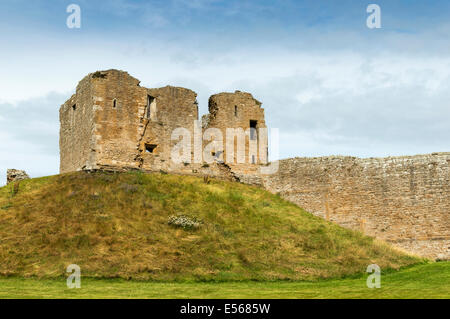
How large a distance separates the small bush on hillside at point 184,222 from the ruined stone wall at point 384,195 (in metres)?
7.87

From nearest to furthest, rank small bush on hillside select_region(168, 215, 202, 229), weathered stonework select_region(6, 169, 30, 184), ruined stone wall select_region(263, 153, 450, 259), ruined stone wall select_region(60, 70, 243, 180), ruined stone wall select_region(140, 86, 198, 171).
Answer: small bush on hillside select_region(168, 215, 202, 229)
ruined stone wall select_region(263, 153, 450, 259)
ruined stone wall select_region(60, 70, 243, 180)
weathered stonework select_region(6, 169, 30, 184)
ruined stone wall select_region(140, 86, 198, 171)

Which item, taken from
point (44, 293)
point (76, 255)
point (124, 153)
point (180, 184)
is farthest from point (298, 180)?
point (44, 293)

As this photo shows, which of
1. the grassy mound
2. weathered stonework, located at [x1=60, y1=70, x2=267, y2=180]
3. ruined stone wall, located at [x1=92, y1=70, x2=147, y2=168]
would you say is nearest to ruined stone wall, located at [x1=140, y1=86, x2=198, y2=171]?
weathered stonework, located at [x1=60, y1=70, x2=267, y2=180]

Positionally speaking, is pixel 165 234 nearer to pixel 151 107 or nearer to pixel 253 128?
pixel 151 107

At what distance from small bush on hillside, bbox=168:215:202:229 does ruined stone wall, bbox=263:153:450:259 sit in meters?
7.87

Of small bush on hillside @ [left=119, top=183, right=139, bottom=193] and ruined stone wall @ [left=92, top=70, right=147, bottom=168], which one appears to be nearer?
small bush on hillside @ [left=119, top=183, right=139, bottom=193]

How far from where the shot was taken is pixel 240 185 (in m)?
30.0

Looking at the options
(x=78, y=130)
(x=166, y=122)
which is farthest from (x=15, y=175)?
(x=166, y=122)

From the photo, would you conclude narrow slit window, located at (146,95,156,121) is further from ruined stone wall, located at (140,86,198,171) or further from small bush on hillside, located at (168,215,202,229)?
small bush on hillside, located at (168,215,202,229)

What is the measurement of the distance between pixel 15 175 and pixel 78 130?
3.71 m

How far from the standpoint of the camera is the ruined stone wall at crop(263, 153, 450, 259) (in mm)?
25453

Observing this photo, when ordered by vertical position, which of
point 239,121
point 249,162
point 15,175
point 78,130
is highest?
point 239,121

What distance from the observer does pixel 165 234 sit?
21531mm

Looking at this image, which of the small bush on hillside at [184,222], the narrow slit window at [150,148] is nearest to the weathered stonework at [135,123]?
the narrow slit window at [150,148]
